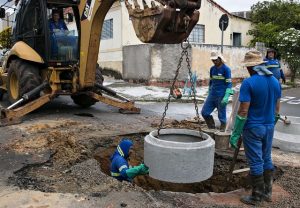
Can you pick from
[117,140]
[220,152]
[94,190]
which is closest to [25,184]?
[94,190]

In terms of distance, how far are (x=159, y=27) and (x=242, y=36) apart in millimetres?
21952

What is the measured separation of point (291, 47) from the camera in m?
22.0

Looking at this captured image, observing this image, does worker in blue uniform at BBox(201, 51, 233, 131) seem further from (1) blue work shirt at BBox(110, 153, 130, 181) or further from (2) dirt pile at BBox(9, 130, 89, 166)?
(1) blue work shirt at BBox(110, 153, 130, 181)

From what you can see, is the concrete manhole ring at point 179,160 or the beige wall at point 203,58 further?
the beige wall at point 203,58

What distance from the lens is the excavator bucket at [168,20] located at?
5.59m

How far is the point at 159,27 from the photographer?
568 centimetres

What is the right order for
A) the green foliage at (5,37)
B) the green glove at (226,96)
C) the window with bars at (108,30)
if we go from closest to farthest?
1. the green glove at (226,96)
2. the green foliage at (5,37)
3. the window with bars at (108,30)

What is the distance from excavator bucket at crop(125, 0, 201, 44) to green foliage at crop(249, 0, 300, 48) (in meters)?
19.8

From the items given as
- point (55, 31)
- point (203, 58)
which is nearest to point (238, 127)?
point (55, 31)

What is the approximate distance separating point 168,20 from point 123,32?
13.8 metres

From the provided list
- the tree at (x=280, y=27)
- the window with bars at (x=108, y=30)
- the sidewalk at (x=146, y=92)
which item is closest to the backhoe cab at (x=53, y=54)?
the sidewalk at (x=146, y=92)

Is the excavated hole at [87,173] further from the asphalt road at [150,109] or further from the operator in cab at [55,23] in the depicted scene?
the operator in cab at [55,23]

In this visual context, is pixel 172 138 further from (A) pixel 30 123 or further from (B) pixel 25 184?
(A) pixel 30 123

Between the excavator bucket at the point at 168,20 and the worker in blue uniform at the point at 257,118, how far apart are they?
4.00 ft
